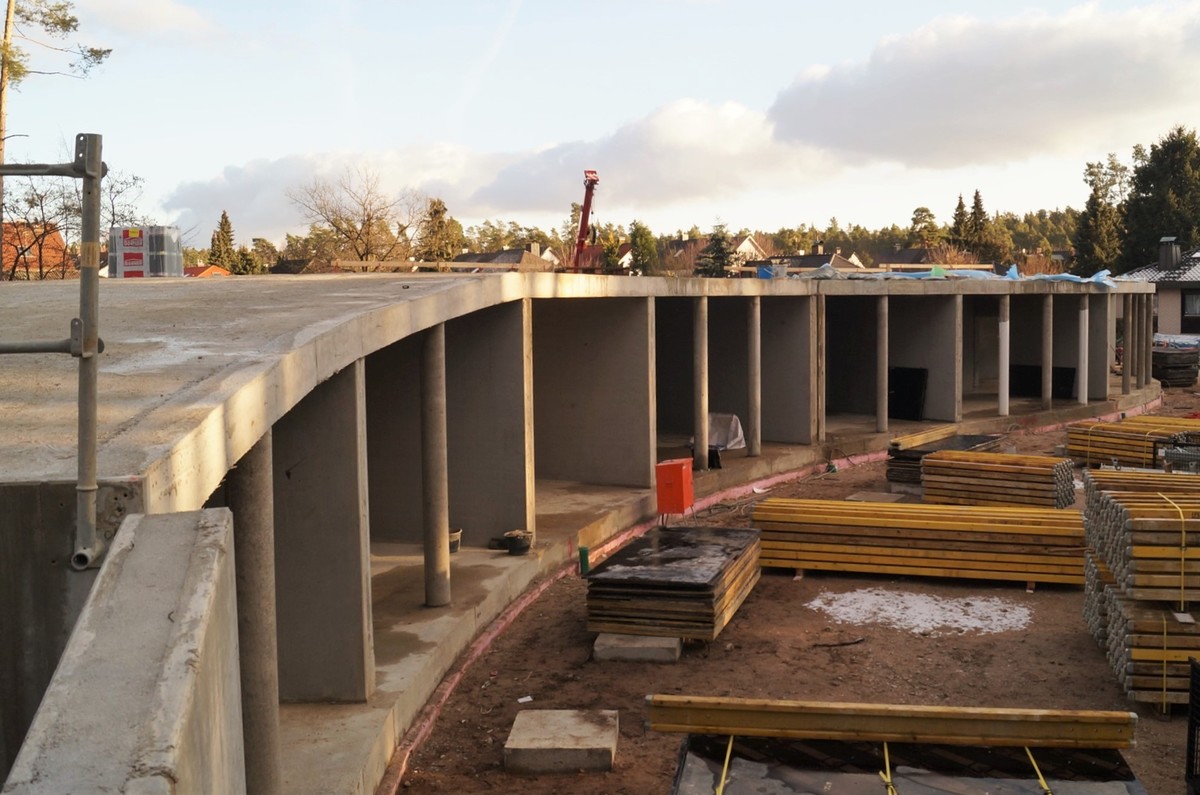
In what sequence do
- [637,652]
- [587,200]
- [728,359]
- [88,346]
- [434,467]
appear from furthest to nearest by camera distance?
[587,200] → [728,359] → [434,467] → [637,652] → [88,346]

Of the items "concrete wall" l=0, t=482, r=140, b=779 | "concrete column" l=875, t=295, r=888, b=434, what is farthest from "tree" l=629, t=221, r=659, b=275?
"concrete wall" l=0, t=482, r=140, b=779

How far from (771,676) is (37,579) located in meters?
7.77

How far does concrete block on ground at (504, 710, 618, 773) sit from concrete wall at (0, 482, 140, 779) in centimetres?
Result: 480

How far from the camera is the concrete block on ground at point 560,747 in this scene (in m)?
8.43

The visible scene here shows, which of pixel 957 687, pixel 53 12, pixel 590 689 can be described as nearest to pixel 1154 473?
pixel 957 687

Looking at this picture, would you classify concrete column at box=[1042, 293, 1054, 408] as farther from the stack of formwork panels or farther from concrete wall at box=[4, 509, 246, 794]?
concrete wall at box=[4, 509, 246, 794]

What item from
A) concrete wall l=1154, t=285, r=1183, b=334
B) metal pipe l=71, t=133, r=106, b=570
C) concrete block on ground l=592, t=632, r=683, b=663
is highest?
concrete wall l=1154, t=285, r=1183, b=334

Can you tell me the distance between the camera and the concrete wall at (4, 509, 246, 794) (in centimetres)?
291

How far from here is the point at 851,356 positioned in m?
28.0

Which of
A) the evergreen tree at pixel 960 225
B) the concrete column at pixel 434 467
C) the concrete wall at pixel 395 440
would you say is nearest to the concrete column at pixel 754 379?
the concrete wall at pixel 395 440

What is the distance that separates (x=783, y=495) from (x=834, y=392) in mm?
9249

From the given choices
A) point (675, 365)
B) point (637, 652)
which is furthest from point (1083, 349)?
point (637, 652)

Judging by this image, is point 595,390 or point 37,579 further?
point 595,390

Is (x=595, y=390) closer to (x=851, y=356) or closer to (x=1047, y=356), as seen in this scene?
(x=851, y=356)
